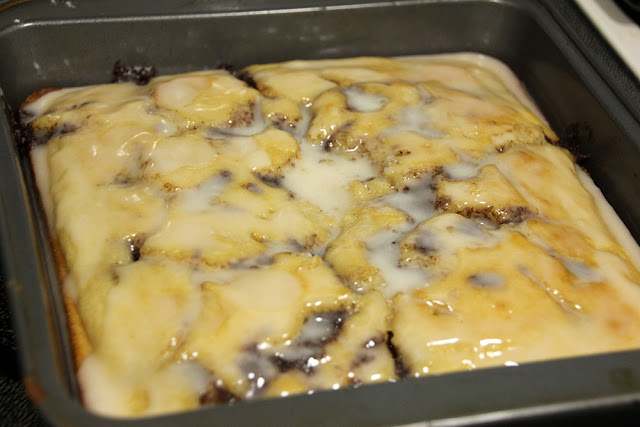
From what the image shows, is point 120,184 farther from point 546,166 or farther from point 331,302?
point 546,166

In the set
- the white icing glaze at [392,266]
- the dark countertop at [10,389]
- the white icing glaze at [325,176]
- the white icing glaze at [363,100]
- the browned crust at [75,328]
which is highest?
the white icing glaze at [363,100]

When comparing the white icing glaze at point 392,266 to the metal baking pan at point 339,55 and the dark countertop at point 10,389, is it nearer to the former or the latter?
the metal baking pan at point 339,55

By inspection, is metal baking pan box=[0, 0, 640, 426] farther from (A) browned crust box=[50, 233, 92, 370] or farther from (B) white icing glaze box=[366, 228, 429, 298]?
(B) white icing glaze box=[366, 228, 429, 298]

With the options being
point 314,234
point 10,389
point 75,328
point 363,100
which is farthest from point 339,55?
point 10,389

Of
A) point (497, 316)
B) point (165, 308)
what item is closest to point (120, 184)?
point (165, 308)

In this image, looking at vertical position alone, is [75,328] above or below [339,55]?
below

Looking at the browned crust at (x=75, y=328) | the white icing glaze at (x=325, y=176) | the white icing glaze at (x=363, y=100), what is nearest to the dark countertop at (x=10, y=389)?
the browned crust at (x=75, y=328)

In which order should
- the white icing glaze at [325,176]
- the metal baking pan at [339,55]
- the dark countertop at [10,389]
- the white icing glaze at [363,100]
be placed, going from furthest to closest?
the white icing glaze at [363,100] < the white icing glaze at [325,176] < the dark countertop at [10,389] < the metal baking pan at [339,55]

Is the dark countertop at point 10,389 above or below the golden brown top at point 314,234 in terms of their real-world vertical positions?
below

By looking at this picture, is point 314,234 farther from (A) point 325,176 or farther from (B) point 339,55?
(B) point 339,55
